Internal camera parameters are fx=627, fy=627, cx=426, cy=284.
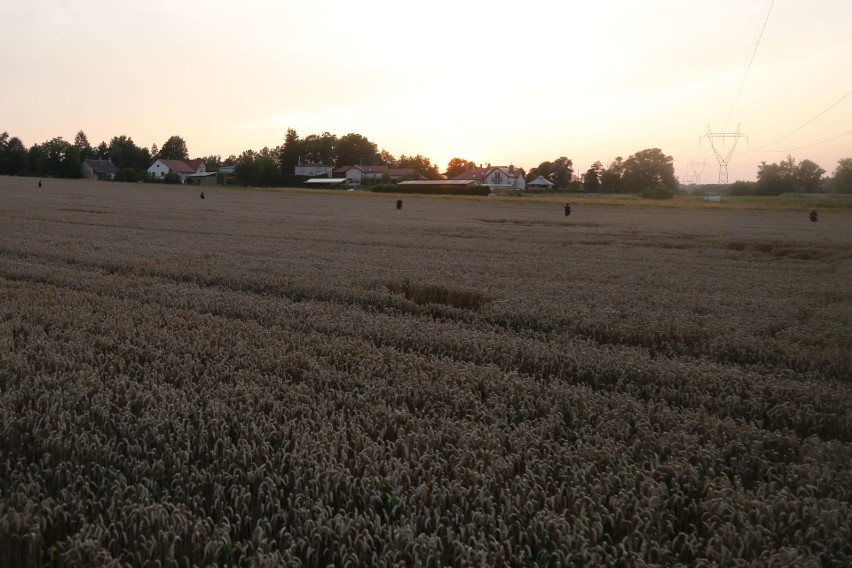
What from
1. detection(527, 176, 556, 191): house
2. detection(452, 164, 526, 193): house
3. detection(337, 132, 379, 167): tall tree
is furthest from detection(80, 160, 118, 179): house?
detection(527, 176, 556, 191): house

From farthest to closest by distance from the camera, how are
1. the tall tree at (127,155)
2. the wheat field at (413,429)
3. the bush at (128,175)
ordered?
the tall tree at (127,155)
the bush at (128,175)
the wheat field at (413,429)

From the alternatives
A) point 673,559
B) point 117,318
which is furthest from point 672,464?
point 117,318

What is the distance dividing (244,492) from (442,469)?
138 centimetres

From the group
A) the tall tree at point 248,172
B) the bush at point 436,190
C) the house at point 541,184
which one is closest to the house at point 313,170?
the tall tree at point 248,172

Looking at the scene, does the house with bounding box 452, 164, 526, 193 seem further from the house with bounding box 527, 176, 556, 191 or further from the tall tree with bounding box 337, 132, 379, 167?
the tall tree with bounding box 337, 132, 379, 167

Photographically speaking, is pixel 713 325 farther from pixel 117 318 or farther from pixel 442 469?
pixel 117 318

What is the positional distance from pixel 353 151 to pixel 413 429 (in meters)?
196

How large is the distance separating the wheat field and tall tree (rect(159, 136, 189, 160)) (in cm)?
19186

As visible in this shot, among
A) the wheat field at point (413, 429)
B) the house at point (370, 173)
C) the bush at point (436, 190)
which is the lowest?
the wheat field at point (413, 429)

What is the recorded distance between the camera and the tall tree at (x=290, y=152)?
7042 inches

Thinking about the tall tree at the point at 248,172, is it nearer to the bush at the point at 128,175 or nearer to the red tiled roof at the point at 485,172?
the bush at the point at 128,175

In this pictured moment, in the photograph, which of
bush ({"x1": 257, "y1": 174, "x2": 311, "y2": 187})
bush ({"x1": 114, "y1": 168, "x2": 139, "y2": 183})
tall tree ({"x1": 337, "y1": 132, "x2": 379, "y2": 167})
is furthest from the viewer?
tall tree ({"x1": 337, "y1": 132, "x2": 379, "y2": 167})

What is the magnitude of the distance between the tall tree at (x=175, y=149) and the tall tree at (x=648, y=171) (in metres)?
128

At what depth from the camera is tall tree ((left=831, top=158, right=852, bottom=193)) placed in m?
103
